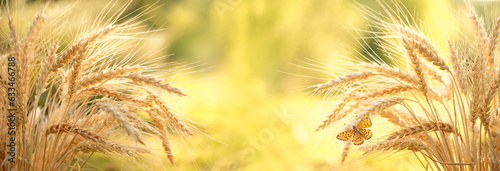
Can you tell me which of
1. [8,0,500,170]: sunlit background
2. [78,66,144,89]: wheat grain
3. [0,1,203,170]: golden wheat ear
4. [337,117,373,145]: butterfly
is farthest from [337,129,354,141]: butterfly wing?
[8,0,500,170]: sunlit background

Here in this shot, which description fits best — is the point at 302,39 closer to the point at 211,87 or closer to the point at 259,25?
the point at 259,25

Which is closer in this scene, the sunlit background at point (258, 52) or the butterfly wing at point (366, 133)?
the butterfly wing at point (366, 133)

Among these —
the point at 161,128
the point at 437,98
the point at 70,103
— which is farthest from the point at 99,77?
the point at 437,98

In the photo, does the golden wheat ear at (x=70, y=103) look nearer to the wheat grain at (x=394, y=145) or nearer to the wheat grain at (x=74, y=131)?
the wheat grain at (x=74, y=131)

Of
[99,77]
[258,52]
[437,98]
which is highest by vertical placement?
[258,52]

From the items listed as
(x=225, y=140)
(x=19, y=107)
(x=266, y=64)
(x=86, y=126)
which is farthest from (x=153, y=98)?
(x=266, y=64)

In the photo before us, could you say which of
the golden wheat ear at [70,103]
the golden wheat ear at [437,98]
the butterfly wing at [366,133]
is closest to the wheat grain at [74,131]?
the golden wheat ear at [70,103]

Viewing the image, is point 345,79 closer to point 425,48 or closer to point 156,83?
point 425,48
